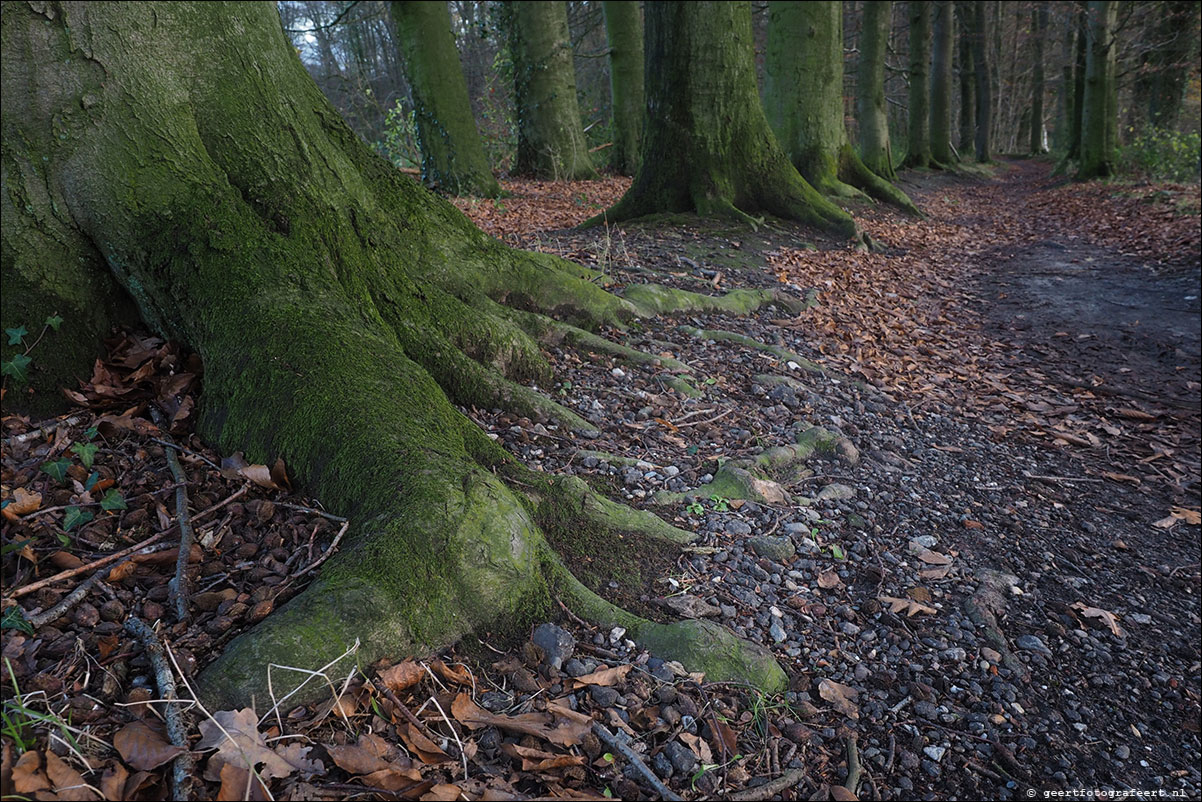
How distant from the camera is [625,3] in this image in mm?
13375

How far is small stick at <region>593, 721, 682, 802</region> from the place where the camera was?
1741mm

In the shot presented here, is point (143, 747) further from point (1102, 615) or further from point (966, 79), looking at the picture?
point (966, 79)

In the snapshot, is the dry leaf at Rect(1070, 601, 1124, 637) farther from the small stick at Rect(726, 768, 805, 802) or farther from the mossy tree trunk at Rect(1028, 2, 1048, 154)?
the mossy tree trunk at Rect(1028, 2, 1048, 154)

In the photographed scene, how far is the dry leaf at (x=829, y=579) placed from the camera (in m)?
2.82

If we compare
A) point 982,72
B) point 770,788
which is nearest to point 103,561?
point 770,788

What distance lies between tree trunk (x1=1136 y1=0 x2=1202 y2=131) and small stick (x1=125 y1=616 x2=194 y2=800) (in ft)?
69.4

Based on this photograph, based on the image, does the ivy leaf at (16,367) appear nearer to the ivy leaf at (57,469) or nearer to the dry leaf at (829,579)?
the ivy leaf at (57,469)

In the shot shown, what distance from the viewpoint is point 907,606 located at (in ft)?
9.12

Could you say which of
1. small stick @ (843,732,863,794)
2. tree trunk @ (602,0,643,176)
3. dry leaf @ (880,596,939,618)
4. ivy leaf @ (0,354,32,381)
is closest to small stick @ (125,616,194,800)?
ivy leaf @ (0,354,32,381)

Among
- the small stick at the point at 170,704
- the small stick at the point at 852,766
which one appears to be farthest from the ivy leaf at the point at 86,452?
the small stick at the point at 852,766

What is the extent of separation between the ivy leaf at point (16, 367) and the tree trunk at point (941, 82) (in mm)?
24702

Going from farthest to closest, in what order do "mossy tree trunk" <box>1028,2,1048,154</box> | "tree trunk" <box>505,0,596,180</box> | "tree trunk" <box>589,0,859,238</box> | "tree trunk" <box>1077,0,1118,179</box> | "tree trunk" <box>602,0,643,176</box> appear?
"mossy tree trunk" <box>1028,2,1048,154</box> → "tree trunk" <box>1077,0,1118,179</box> → "tree trunk" <box>602,0,643,176</box> → "tree trunk" <box>505,0,596,180</box> → "tree trunk" <box>589,0,859,238</box>

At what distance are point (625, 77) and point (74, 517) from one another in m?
13.8

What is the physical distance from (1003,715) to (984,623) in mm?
495
